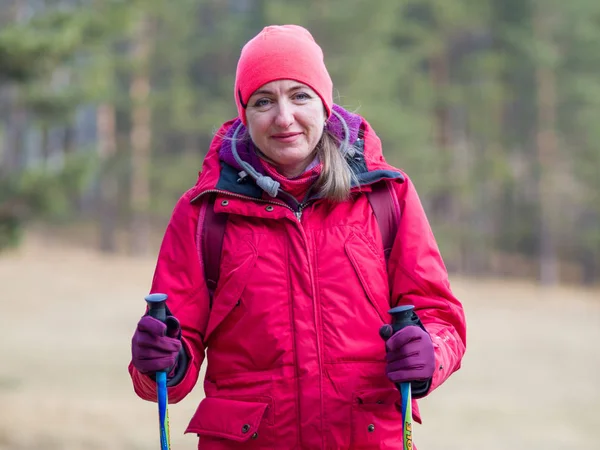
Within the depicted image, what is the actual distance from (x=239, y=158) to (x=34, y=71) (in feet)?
21.8

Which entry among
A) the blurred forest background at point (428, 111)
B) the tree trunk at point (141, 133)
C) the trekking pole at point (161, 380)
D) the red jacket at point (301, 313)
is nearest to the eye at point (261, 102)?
the red jacket at point (301, 313)

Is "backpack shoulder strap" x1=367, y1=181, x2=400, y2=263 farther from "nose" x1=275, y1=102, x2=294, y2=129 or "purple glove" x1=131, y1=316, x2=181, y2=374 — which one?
"purple glove" x1=131, y1=316, x2=181, y2=374

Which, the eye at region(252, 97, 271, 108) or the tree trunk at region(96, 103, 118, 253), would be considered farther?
the tree trunk at region(96, 103, 118, 253)

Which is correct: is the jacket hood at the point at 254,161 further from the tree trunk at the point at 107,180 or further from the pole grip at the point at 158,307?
the tree trunk at the point at 107,180

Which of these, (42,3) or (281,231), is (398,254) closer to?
(281,231)

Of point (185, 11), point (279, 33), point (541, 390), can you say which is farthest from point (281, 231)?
point (185, 11)

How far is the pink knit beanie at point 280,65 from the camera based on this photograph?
261cm

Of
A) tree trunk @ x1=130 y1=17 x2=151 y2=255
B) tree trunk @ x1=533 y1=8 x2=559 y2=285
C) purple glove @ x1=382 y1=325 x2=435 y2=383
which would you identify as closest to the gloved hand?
purple glove @ x1=382 y1=325 x2=435 y2=383

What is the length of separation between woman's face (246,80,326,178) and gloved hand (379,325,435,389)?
22.6 inches

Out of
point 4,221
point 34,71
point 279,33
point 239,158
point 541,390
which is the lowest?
point 541,390

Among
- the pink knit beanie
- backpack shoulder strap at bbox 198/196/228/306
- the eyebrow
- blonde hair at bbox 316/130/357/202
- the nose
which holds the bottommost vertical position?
backpack shoulder strap at bbox 198/196/228/306

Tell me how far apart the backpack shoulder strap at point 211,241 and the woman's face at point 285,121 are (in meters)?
0.23

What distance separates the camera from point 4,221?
30.1 ft

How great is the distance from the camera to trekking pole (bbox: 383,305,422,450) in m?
2.30
